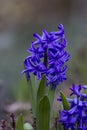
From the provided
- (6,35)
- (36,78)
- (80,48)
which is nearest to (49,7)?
(6,35)

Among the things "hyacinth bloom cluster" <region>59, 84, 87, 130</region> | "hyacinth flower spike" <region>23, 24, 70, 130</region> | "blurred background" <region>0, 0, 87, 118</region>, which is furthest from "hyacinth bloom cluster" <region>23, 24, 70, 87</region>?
"blurred background" <region>0, 0, 87, 118</region>

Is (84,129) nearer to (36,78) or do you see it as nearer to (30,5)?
(36,78)

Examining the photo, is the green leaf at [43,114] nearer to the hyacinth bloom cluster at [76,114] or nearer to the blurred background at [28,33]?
the hyacinth bloom cluster at [76,114]

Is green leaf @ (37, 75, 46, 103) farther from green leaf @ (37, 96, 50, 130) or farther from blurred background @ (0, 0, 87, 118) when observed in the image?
blurred background @ (0, 0, 87, 118)

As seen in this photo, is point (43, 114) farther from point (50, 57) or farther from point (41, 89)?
point (50, 57)

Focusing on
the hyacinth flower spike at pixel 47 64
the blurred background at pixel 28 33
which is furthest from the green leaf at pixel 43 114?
the blurred background at pixel 28 33
